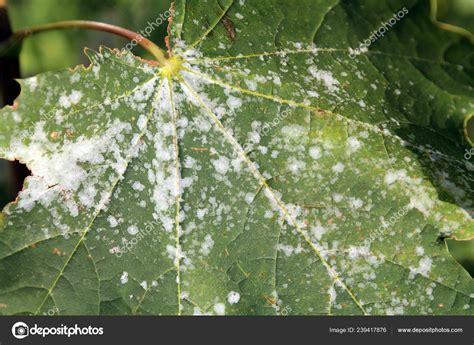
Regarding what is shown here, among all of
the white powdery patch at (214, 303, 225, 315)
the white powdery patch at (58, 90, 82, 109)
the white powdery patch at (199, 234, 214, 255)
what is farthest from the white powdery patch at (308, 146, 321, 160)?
the white powdery patch at (58, 90, 82, 109)

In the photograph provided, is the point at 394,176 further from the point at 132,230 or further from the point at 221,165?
the point at 132,230

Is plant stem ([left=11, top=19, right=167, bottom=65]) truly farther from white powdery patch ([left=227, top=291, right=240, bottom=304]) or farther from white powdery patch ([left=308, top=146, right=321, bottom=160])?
white powdery patch ([left=227, top=291, right=240, bottom=304])

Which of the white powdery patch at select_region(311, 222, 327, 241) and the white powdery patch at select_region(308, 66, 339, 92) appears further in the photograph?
the white powdery patch at select_region(308, 66, 339, 92)

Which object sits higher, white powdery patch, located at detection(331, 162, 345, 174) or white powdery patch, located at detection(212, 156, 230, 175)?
white powdery patch, located at detection(212, 156, 230, 175)

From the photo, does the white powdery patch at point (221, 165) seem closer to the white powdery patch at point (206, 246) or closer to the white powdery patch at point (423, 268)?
the white powdery patch at point (206, 246)

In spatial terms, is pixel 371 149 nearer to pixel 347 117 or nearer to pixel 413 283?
pixel 347 117
